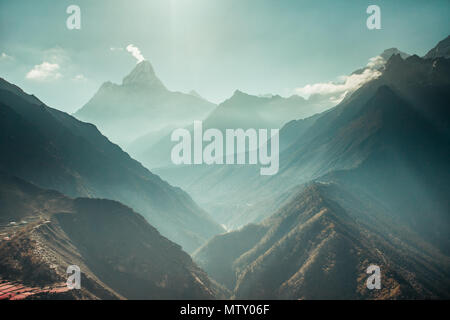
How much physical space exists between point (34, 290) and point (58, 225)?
49.7 metres

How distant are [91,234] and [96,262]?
1790 cm

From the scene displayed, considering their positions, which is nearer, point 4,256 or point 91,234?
point 4,256

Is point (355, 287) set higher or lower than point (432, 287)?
higher
